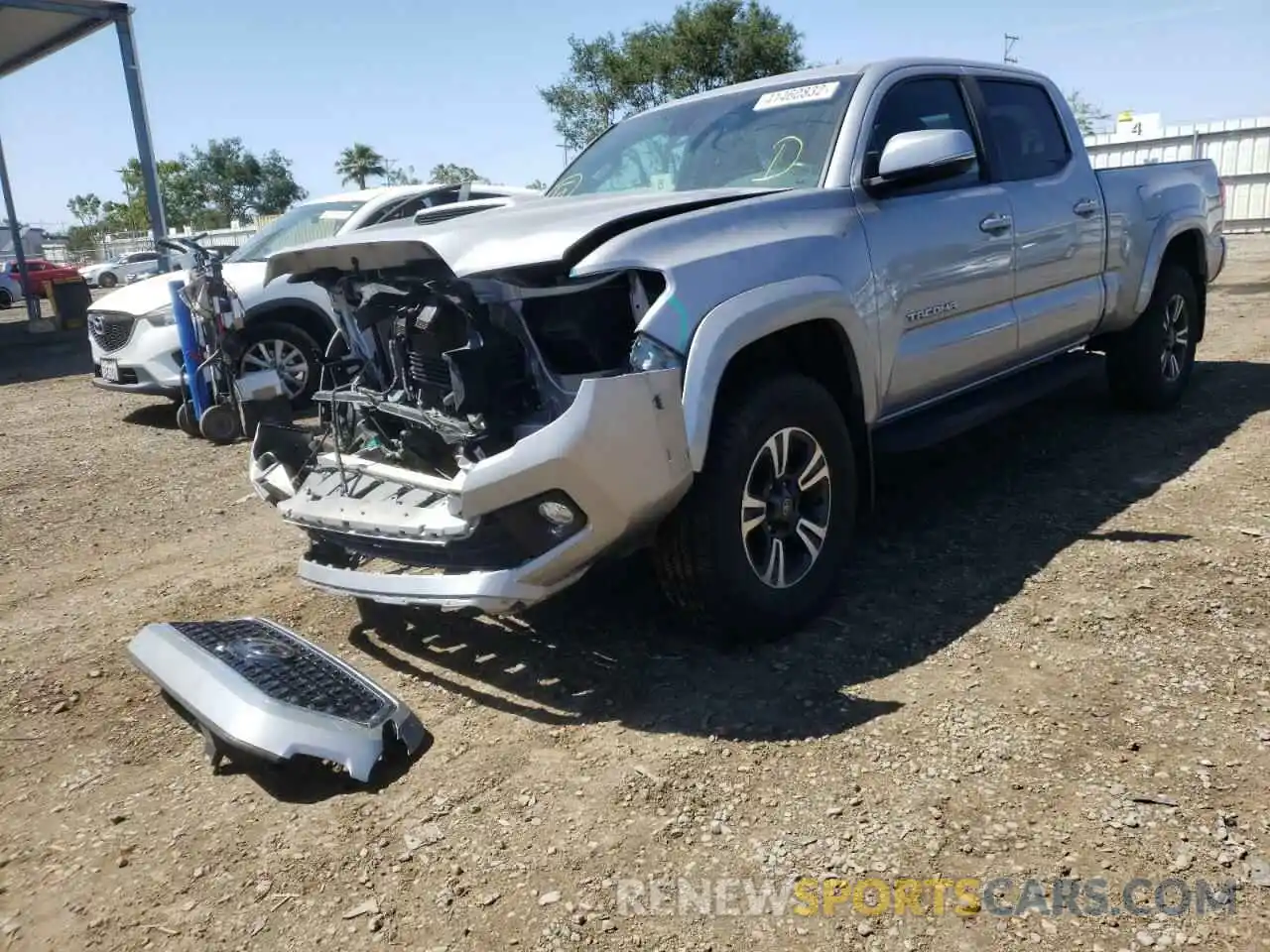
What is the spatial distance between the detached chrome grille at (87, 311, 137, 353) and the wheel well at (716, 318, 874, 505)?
635cm

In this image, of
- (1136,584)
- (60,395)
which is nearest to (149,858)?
(1136,584)

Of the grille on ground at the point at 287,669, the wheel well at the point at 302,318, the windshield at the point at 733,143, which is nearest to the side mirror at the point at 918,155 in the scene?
the windshield at the point at 733,143

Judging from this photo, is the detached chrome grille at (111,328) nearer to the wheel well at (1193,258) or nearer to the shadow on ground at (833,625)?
the shadow on ground at (833,625)

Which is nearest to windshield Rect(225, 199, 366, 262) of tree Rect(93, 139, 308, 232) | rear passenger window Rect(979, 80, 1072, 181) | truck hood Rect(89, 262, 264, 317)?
truck hood Rect(89, 262, 264, 317)

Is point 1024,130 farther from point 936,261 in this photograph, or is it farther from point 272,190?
point 272,190

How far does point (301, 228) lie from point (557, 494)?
7138mm

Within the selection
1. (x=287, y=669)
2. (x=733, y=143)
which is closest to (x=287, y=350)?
(x=733, y=143)

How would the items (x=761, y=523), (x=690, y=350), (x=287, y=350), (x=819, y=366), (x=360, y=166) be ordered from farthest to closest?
(x=360, y=166) → (x=287, y=350) → (x=819, y=366) → (x=761, y=523) → (x=690, y=350)

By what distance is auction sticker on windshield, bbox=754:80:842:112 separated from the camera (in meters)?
4.09

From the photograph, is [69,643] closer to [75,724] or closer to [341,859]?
[75,724]

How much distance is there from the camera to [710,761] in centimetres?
282

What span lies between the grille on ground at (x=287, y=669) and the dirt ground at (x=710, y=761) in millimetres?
221

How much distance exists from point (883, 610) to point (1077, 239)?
2.54 meters

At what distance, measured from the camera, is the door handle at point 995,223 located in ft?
14.2
